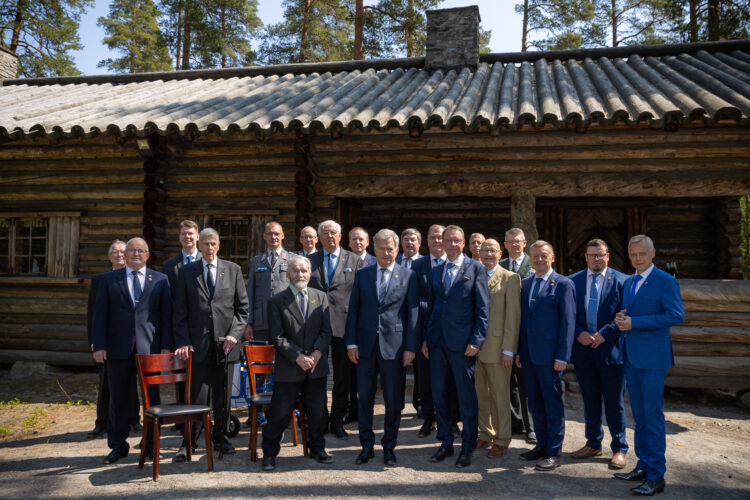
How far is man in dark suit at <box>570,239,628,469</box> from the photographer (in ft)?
14.2

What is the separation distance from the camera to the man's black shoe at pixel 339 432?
5102mm

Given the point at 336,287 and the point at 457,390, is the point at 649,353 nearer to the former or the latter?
the point at 457,390

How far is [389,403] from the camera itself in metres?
4.46

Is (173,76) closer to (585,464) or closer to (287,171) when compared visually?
(287,171)

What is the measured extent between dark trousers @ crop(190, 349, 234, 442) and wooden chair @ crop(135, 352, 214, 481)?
Result: 0.10m

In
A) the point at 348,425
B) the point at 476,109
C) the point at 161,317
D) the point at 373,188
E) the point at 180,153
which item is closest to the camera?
the point at 161,317

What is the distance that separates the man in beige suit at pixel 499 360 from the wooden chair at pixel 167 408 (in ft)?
8.13

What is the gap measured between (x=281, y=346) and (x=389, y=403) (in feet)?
3.58

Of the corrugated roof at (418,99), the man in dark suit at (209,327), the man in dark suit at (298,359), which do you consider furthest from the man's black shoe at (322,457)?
the corrugated roof at (418,99)

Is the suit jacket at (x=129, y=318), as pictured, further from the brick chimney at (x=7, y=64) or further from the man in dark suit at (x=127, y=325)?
the brick chimney at (x=7, y=64)

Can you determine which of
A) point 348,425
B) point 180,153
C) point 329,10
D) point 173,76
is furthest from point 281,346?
Answer: point 329,10

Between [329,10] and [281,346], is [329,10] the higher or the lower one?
the higher one

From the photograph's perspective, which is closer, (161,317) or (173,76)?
(161,317)

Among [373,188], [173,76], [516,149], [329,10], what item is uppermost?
[329,10]
